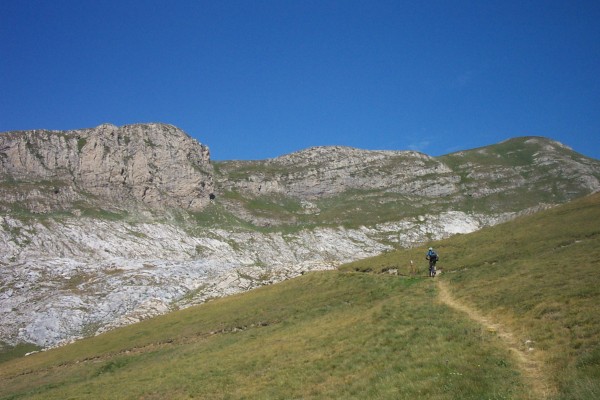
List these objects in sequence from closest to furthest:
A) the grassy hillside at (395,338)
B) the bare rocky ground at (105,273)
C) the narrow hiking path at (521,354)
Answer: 1. the narrow hiking path at (521,354)
2. the grassy hillside at (395,338)
3. the bare rocky ground at (105,273)

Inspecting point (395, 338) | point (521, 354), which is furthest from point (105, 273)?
point (521, 354)

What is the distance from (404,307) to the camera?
1326 inches

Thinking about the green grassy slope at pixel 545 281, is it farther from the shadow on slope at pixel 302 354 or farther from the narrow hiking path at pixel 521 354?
the shadow on slope at pixel 302 354

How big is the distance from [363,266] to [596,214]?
32.7m

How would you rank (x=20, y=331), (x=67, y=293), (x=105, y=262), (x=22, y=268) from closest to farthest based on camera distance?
1. (x=20, y=331)
2. (x=67, y=293)
3. (x=22, y=268)
4. (x=105, y=262)

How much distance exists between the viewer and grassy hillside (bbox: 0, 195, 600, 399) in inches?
726

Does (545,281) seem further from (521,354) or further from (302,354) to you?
(302,354)

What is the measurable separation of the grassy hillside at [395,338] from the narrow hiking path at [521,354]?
9 cm

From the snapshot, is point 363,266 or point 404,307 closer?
point 404,307

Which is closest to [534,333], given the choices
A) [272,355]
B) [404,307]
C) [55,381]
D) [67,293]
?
[404,307]

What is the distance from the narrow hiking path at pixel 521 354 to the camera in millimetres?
15533

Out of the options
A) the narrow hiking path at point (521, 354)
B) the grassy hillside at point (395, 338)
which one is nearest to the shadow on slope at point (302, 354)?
the grassy hillside at point (395, 338)

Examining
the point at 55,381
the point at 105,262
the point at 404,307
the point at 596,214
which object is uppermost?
the point at 105,262

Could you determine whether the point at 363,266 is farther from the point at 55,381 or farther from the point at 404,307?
the point at 55,381
